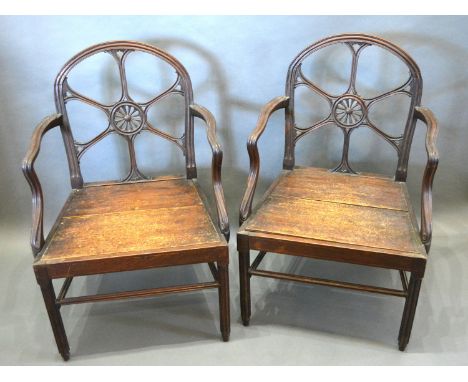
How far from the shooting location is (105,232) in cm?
149

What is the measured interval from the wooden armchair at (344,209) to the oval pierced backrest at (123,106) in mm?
318

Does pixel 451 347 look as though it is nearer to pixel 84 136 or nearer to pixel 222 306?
pixel 222 306

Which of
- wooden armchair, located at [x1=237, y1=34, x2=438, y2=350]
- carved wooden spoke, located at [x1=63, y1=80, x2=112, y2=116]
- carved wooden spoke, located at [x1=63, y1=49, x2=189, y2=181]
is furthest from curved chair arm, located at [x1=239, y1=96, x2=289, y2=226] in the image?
carved wooden spoke, located at [x1=63, y1=80, x2=112, y2=116]

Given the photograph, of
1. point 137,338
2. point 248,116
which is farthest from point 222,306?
point 248,116

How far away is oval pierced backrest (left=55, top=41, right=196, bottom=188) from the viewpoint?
5.51 ft

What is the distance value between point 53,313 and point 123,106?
30.5 inches

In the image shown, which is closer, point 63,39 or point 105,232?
point 105,232

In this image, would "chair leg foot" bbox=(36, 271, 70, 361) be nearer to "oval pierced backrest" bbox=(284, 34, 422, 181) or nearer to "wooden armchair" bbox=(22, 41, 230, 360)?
"wooden armchair" bbox=(22, 41, 230, 360)

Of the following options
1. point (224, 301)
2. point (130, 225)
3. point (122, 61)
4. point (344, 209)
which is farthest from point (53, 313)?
point (344, 209)

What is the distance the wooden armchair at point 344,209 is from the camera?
1.43 m

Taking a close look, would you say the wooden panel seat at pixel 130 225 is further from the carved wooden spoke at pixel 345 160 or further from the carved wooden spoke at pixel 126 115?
the carved wooden spoke at pixel 345 160

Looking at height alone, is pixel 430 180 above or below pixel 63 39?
below
